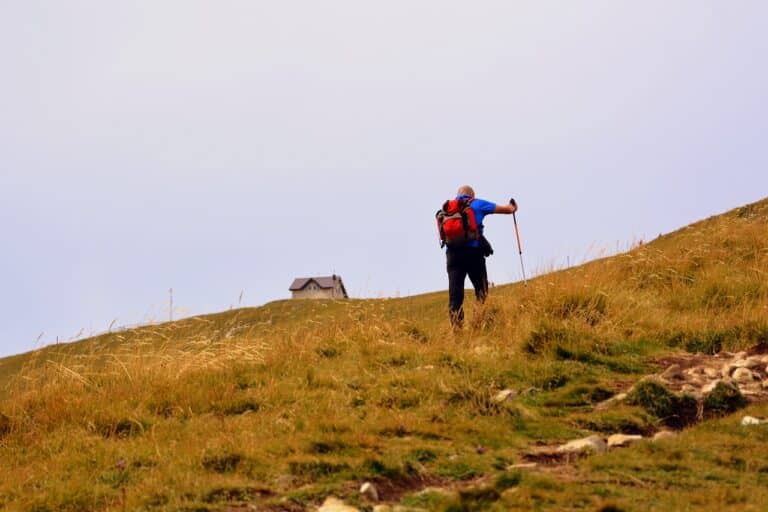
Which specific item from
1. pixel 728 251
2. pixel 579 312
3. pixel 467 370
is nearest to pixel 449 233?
pixel 579 312

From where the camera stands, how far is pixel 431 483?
6.74m

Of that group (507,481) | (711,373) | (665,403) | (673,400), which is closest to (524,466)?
(507,481)

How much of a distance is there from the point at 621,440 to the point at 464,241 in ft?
20.4

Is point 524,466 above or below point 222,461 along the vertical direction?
below

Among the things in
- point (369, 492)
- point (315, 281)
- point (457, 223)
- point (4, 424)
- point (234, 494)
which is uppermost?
point (315, 281)

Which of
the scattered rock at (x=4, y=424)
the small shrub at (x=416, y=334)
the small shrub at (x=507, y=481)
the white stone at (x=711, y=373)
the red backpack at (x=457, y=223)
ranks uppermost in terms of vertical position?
the red backpack at (x=457, y=223)

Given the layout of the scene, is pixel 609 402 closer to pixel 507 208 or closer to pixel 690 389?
pixel 690 389

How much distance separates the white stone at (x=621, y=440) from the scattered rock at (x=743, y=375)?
2.62m

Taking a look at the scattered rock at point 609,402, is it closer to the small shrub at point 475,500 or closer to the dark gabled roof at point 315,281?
the small shrub at point 475,500

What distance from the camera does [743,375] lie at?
9.59 meters

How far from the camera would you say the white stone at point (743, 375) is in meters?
9.50

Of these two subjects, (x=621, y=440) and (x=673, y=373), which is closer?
(x=621, y=440)

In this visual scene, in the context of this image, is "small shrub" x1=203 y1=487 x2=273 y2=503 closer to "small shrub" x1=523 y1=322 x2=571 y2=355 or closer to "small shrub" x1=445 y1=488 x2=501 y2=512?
"small shrub" x1=445 y1=488 x2=501 y2=512

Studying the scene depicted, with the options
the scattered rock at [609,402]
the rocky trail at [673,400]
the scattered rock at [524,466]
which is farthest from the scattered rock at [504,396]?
the scattered rock at [524,466]
